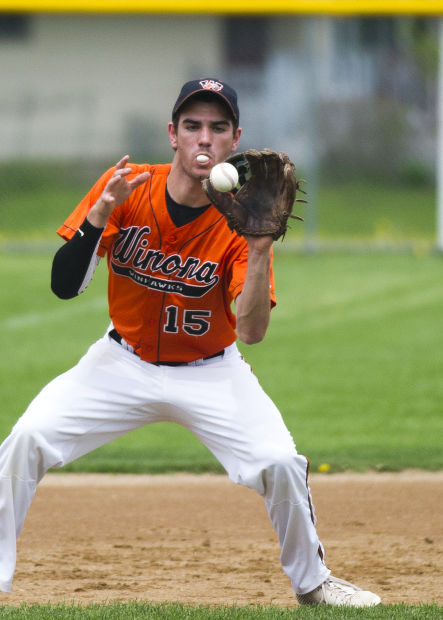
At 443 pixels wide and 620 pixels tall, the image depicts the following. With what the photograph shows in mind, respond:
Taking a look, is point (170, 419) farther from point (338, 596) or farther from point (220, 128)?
point (220, 128)

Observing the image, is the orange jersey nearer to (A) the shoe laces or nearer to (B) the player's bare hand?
(B) the player's bare hand

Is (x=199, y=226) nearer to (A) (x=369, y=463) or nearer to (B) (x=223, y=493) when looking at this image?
(B) (x=223, y=493)

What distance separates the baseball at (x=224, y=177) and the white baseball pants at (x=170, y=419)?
86 cm

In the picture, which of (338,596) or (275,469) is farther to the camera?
(338,596)

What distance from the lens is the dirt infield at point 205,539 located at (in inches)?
185

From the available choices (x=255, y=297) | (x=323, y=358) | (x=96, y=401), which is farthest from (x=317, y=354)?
(x=255, y=297)

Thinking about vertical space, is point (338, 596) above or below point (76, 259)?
below

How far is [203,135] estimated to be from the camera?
428cm

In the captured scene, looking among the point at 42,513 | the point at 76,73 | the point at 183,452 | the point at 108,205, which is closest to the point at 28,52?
the point at 76,73

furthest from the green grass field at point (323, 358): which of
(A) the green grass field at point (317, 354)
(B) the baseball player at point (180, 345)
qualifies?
(B) the baseball player at point (180, 345)

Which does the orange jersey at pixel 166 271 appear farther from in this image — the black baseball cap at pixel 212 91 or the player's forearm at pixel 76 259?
the black baseball cap at pixel 212 91

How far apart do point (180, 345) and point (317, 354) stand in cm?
596

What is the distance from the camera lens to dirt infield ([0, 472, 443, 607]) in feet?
15.4

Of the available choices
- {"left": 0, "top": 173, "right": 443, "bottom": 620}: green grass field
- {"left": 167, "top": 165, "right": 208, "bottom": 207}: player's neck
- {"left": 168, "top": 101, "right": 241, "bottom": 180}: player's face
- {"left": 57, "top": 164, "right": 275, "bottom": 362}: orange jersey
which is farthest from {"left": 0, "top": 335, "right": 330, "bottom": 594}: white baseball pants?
{"left": 168, "top": 101, "right": 241, "bottom": 180}: player's face
